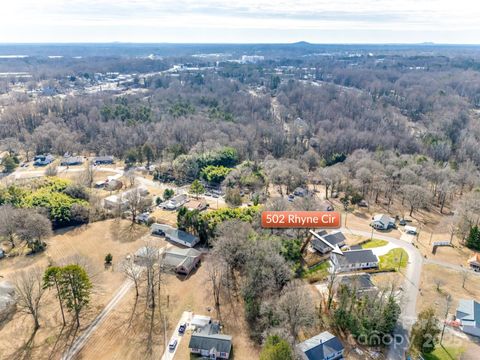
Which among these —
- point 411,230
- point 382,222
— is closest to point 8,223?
point 382,222

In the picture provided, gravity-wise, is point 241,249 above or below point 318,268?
above

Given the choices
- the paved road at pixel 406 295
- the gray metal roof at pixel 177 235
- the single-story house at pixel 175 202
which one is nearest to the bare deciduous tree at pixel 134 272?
the gray metal roof at pixel 177 235

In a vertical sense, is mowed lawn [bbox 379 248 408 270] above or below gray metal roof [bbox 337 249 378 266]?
below

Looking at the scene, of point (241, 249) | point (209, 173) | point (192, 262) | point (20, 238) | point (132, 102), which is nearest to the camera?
point (241, 249)

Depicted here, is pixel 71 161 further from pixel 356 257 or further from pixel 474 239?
pixel 474 239

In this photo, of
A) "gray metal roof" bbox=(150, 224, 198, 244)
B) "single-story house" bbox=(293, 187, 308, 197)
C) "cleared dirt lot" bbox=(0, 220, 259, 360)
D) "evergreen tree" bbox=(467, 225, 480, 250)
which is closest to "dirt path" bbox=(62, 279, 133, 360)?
"cleared dirt lot" bbox=(0, 220, 259, 360)

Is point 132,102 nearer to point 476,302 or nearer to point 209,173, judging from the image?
point 209,173

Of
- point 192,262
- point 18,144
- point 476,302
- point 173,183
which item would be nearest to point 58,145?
point 18,144

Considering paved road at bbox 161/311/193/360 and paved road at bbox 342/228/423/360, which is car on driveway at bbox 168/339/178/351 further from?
paved road at bbox 342/228/423/360
